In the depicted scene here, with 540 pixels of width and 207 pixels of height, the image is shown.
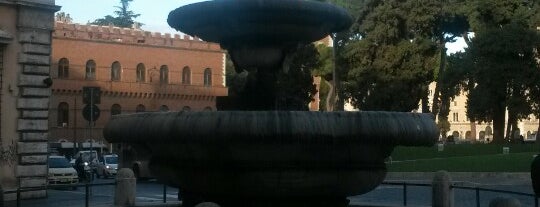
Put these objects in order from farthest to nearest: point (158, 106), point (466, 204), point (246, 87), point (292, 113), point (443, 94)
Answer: point (158, 106) → point (443, 94) → point (466, 204) → point (246, 87) → point (292, 113)

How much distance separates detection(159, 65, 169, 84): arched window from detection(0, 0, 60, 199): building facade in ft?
153

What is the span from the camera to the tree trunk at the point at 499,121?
52034 mm

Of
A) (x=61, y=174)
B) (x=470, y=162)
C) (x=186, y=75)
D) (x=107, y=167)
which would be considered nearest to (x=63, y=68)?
(x=186, y=75)

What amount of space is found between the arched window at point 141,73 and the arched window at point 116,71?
170 cm

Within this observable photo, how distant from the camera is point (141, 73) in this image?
231ft

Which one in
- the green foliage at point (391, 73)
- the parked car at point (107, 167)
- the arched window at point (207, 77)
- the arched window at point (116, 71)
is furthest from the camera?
the arched window at point (207, 77)

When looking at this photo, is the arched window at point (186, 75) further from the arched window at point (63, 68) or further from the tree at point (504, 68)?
the tree at point (504, 68)

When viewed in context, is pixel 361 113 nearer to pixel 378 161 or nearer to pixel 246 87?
pixel 378 161

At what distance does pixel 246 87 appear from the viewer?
9672 millimetres

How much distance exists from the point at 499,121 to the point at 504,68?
16.6ft

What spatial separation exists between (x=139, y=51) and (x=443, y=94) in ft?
84.5

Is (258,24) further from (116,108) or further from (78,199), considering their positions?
(116,108)

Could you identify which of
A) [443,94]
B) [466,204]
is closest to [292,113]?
[466,204]

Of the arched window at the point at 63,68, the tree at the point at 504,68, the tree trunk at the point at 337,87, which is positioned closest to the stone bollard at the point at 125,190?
the tree at the point at 504,68
